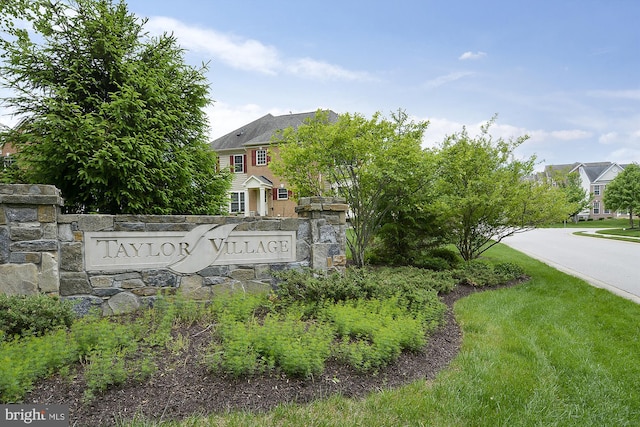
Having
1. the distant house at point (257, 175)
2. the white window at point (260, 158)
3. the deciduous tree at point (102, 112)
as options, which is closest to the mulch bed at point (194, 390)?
the deciduous tree at point (102, 112)

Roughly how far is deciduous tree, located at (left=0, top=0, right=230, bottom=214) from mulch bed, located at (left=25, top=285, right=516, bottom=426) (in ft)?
11.2

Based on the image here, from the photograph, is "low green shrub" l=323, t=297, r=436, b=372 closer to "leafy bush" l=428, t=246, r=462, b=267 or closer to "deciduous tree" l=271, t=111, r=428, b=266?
"deciduous tree" l=271, t=111, r=428, b=266

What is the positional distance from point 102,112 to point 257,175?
16.9m

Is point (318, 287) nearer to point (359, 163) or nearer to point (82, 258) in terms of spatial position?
point (82, 258)

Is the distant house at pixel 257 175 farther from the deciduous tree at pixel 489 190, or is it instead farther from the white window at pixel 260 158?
the deciduous tree at pixel 489 190

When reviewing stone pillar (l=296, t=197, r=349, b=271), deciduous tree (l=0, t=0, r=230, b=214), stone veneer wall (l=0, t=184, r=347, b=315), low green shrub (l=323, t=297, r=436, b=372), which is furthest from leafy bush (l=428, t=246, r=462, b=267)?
deciduous tree (l=0, t=0, r=230, b=214)

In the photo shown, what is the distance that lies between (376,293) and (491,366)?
5.56 ft

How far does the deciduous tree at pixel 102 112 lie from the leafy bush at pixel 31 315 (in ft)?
7.23

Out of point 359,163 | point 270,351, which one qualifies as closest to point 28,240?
point 270,351

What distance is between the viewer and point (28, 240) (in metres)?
3.82

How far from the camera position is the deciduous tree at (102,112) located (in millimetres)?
5250

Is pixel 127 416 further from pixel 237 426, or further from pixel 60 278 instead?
pixel 60 278

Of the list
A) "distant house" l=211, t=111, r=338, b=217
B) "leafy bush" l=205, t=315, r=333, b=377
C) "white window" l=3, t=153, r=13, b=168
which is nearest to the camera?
"leafy bush" l=205, t=315, r=333, b=377

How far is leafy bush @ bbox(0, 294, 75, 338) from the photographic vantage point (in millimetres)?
3129
